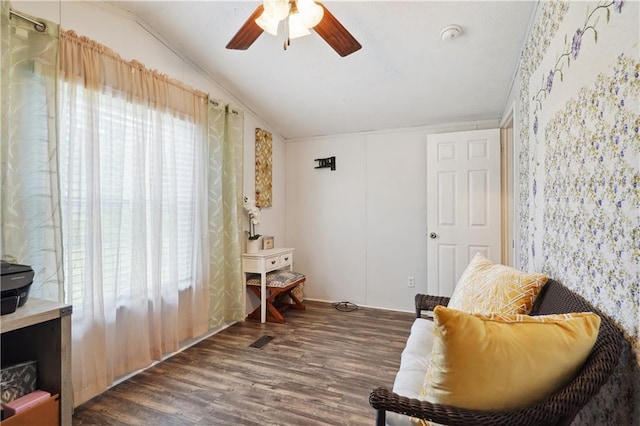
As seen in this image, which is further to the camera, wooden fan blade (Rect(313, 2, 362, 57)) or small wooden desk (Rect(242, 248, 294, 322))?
small wooden desk (Rect(242, 248, 294, 322))

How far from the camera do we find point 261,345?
269 centimetres

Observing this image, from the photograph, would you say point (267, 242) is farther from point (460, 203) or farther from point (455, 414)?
point (455, 414)

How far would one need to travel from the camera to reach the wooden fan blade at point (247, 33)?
1.69 m

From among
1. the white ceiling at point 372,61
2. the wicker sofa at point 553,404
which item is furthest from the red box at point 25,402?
the white ceiling at point 372,61

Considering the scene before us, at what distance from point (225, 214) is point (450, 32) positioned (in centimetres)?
245

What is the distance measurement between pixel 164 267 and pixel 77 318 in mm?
671

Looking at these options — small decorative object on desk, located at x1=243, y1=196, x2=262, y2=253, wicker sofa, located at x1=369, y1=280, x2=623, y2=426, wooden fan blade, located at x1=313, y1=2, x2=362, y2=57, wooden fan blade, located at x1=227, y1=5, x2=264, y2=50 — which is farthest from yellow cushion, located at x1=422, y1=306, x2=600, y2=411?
small decorative object on desk, located at x1=243, y1=196, x2=262, y2=253

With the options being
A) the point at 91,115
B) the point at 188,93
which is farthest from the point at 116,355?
the point at 188,93

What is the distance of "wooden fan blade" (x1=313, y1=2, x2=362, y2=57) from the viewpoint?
163 centimetres

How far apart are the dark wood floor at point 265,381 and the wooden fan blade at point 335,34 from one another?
2.20m

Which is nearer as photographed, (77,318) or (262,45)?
(77,318)

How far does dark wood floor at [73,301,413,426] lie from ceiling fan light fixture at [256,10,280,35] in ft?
7.33

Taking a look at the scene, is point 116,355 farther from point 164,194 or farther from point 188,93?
point 188,93

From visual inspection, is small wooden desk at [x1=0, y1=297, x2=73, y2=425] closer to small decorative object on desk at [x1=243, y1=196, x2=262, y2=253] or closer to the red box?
the red box
